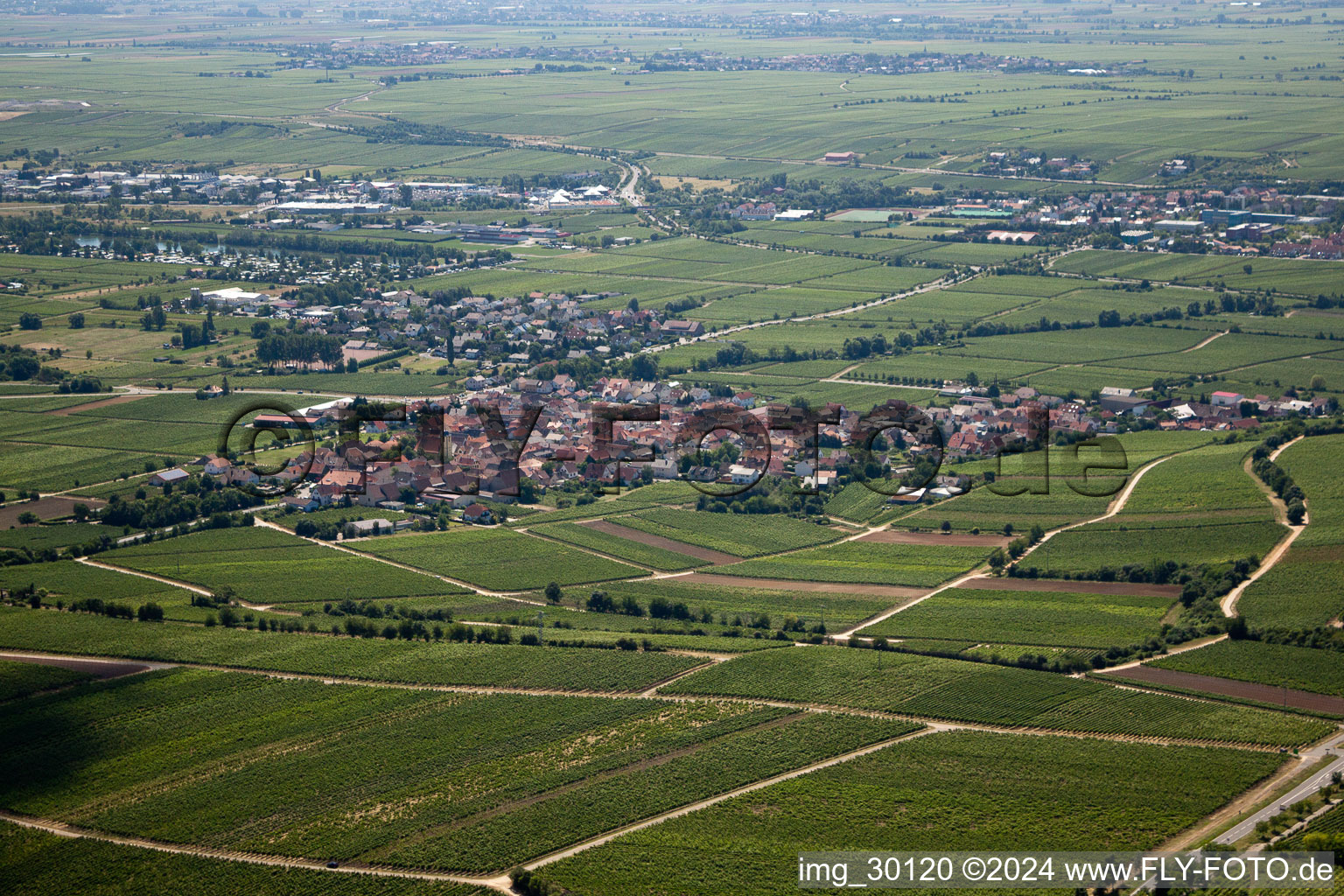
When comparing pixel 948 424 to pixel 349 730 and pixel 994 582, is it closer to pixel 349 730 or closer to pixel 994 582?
pixel 994 582

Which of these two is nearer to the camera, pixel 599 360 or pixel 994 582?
pixel 994 582

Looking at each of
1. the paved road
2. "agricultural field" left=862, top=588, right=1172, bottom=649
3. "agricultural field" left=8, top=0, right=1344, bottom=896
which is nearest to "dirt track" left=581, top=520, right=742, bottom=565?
"agricultural field" left=8, top=0, right=1344, bottom=896

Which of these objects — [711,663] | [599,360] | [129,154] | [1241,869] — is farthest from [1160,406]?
[129,154]

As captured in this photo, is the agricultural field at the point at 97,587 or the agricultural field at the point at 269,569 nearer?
the agricultural field at the point at 97,587

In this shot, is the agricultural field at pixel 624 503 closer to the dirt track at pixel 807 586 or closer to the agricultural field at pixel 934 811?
the dirt track at pixel 807 586

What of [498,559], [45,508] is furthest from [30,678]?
[45,508]

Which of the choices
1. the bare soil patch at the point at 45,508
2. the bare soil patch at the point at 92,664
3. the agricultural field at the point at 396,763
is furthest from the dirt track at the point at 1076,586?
the bare soil patch at the point at 45,508
